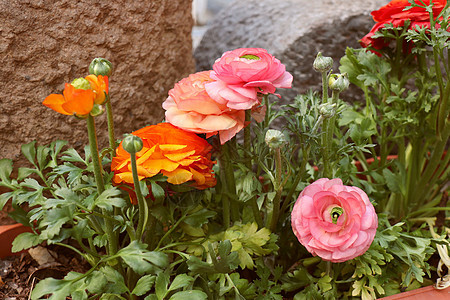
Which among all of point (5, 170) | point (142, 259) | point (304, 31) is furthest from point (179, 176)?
point (304, 31)

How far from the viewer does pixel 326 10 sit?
1343 mm

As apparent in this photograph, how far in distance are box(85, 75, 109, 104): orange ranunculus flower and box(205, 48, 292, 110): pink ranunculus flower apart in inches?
6.4

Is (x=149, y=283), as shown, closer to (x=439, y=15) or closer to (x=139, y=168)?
(x=139, y=168)

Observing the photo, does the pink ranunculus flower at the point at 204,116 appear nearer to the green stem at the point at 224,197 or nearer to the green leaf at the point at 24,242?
the green stem at the point at 224,197

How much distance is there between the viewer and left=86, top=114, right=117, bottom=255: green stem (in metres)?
0.63

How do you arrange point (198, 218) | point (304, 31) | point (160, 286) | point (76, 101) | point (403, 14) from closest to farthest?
1. point (76, 101)
2. point (160, 286)
3. point (198, 218)
4. point (403, 14)
5. point (304, 31)

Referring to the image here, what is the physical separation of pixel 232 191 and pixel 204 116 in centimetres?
18

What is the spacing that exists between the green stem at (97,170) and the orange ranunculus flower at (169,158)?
0.03 meters

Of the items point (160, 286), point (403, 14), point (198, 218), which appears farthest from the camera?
point (403, 14)

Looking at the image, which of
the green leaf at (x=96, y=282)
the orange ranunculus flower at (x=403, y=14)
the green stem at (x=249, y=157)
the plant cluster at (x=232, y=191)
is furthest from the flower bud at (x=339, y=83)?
the green leaf at (x=96, y=282)

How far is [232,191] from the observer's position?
33.1 inches

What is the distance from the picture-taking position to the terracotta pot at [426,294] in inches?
32.3

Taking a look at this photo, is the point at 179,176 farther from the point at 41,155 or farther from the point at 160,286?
the point at 41,155

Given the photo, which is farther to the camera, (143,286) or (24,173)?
(24,173)
